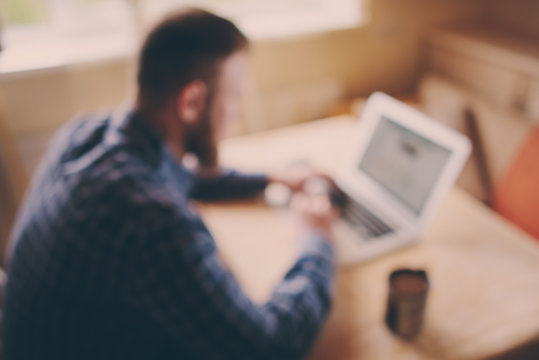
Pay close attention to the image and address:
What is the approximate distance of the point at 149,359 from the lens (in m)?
0.70

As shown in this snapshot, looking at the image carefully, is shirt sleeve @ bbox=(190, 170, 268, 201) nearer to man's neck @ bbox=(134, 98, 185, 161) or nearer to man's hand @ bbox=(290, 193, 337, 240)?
man's hand @ bbox=(290, 193, 337, 240)

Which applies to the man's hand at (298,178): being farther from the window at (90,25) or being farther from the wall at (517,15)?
the wall at (517,15)

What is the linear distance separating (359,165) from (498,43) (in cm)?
101

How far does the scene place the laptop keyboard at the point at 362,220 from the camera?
42.1 inches

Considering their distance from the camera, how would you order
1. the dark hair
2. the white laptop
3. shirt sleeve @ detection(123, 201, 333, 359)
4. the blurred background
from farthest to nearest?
the blurred background < the white laptop < the dark hair < shirt sleeve @ detection(123, 201, 333, 359)

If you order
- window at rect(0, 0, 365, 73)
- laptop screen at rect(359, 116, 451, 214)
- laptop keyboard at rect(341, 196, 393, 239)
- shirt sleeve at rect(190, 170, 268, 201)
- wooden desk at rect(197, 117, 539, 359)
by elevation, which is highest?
window at rect(0, 0, 365, 73)

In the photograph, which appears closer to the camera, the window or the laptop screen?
the laptop screen

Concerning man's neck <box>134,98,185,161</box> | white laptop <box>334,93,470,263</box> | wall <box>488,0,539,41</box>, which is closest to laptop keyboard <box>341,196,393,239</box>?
white laptop <box>334,93,470,263</box>

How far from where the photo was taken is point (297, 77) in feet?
6.78

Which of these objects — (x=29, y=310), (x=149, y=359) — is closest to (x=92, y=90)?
(x=29, y=310)

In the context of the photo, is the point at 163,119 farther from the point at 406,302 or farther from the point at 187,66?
the point at 406,302

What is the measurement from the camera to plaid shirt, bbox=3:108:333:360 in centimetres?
69

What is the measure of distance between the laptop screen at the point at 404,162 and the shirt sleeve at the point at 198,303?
1.61ft

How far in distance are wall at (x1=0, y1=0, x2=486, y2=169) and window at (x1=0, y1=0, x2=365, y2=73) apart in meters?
0.06
